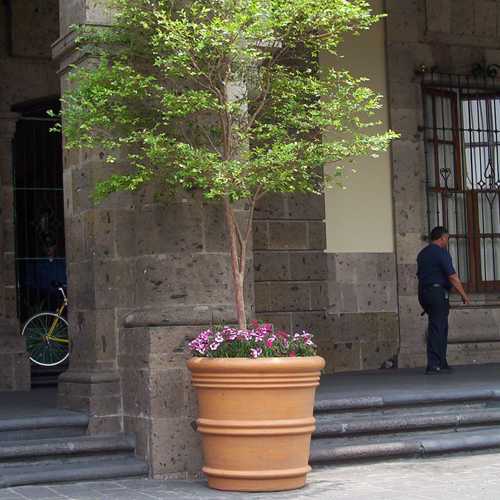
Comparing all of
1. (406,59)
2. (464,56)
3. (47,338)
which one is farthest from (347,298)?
(464,56)

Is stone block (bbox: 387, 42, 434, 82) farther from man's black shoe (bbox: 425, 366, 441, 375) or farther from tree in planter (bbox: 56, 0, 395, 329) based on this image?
tree in planter (bbox: 56, 0, 395, 329)

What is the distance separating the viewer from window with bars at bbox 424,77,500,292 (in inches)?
556

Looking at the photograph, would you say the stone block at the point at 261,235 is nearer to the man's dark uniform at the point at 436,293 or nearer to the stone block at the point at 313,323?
the stone block at the point at 313,323

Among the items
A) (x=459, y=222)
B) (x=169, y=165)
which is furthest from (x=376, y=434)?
(x=459, y=222)

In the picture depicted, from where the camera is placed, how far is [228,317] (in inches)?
338

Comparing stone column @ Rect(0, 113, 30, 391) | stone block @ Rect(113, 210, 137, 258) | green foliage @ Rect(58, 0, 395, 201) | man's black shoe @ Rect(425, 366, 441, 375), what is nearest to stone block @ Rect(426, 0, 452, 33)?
man's black shoe @ Rect(425, 366, 441, 375)

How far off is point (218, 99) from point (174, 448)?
95.2 inches

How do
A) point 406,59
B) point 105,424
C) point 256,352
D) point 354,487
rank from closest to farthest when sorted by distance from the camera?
point 256,352 < point 354,487 < point 105,424 < point 406,59

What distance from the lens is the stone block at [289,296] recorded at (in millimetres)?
12656

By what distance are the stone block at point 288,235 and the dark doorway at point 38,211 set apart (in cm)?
244

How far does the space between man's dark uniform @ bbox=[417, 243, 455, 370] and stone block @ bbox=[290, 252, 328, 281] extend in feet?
3.86

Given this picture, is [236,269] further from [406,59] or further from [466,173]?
[466,173]

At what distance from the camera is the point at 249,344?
783 centimetres

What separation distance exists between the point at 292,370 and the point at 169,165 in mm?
1597
